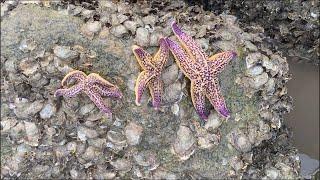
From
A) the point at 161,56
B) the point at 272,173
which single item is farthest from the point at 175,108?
the point at 272,173

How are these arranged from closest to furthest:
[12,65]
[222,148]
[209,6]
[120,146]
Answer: [12,65], [120,146], [222,148], [209,6]

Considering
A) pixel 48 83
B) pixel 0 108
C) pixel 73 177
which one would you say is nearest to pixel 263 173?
pixel 73 177

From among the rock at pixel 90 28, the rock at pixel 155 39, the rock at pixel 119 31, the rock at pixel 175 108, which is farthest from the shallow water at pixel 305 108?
the rock at pixel 90 28

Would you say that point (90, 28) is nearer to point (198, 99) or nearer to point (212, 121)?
point (198, 99)

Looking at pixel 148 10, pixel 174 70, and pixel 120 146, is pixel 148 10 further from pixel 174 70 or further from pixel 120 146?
pixel 120 146

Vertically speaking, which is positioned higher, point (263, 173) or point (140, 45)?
point (140, 45)

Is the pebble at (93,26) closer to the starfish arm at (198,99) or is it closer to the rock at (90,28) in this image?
the rock at (90,28)

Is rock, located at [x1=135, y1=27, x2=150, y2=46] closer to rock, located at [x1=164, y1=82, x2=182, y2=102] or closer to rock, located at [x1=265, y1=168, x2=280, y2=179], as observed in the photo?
rock, located at [x1=164, y1=82, x2=182, y2=102]
